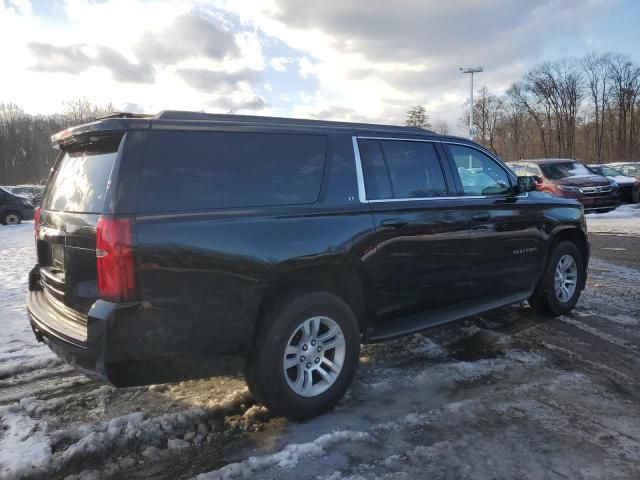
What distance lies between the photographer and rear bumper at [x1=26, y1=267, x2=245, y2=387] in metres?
2.61

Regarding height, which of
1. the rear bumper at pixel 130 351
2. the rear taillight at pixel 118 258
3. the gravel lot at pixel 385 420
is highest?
the rear taillight at pixel 118 258

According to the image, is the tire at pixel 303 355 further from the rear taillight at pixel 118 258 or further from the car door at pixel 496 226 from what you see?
the car door at pixel 496 226

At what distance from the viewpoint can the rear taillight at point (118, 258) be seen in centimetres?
258

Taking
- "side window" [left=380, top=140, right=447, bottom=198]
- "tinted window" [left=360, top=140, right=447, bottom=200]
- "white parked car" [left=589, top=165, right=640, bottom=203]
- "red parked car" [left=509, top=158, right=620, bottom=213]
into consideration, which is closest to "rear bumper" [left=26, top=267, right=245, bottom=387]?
"tinted window" [left=360, top=140, right=447, bottom=200]

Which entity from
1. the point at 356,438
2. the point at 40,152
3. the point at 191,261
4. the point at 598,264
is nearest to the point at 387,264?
the point at 356,438

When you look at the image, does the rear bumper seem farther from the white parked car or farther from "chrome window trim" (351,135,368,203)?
the white parked car

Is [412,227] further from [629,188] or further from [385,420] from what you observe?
[629,188]

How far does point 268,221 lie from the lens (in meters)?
3.03

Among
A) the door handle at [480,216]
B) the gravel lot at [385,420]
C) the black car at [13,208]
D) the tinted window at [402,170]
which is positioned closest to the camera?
the gravel lot at [385,420]

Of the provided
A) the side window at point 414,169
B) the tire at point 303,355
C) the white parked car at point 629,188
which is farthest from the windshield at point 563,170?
the tire at point 303,355

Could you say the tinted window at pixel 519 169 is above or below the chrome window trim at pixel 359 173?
above

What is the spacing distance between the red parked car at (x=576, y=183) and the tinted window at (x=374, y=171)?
519 inches

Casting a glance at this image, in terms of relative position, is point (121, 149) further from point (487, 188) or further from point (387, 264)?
point (487, 188)

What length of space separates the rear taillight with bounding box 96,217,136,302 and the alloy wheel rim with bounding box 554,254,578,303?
176 inches
